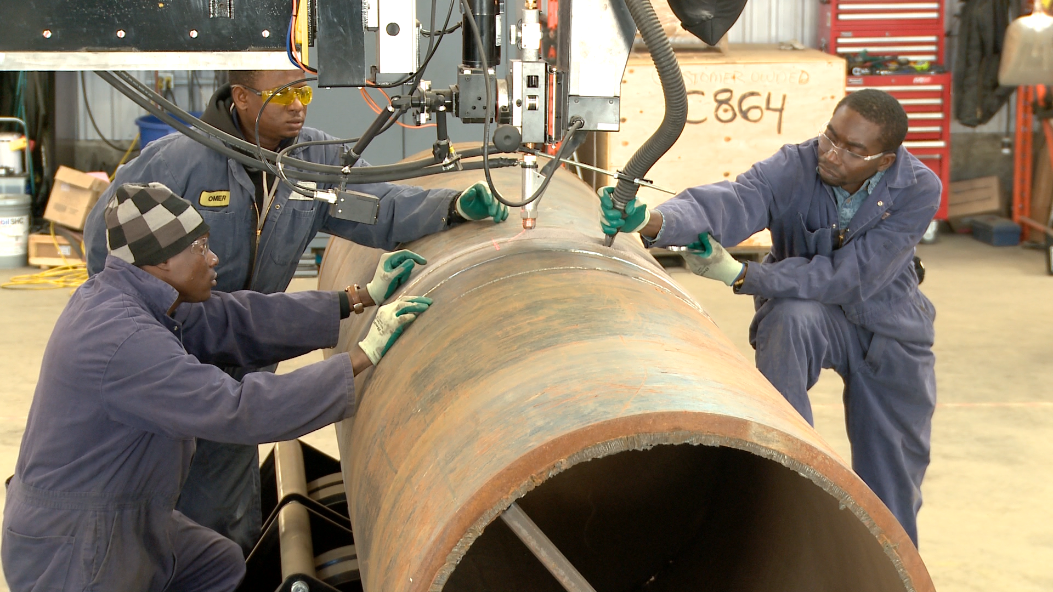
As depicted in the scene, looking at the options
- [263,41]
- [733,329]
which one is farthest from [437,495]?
[733,329]

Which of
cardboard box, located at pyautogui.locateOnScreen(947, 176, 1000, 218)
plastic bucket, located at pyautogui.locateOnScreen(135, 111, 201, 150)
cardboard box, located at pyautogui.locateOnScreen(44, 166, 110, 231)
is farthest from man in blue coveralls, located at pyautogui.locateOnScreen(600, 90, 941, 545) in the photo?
cardboard box, located at pyautogui.locateOnScreen(947, 176, 1000, 218)

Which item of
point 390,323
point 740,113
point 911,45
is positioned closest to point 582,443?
point 390,323

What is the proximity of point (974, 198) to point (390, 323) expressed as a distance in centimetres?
767

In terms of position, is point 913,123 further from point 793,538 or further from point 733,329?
point 793,538

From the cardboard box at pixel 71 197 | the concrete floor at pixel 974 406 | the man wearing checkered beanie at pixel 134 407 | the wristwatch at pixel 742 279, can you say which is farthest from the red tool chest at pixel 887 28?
the man wearing checkered beanie at pixel 134 407

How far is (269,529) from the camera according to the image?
288cm

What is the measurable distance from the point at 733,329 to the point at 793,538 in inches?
156

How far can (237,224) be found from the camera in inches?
116

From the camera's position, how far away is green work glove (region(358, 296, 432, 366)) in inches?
86.5

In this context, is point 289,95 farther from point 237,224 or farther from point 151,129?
point 151,129

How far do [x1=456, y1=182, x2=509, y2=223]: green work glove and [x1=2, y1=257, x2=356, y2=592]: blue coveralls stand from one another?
0.62 metres

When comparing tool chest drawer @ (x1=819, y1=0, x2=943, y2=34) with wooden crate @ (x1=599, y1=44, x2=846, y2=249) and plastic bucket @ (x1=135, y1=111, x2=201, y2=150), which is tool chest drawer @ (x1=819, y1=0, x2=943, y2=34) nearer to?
wooden crate @ (x1=599, y1=44, x2=846, y2=249)

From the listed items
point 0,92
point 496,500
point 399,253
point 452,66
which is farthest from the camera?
point 0,92

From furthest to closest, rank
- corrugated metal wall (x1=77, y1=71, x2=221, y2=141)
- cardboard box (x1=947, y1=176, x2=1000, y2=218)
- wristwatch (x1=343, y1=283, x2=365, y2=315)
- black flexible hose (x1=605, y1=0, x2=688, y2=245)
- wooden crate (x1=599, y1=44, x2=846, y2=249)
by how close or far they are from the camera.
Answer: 1. cardboard box (x1=947, y1=176, x2=1000, y2=218)
2. corrugated metal wall (x1=77, y1=71, x2=221, y2=141)
3. wooden crate (x1=599, y1=44, x2=846, y2=249)
4. wristwatch (x1=343, y1=283, x2=365, y2=315)
5. black flexible hose (x1=605, y1=0, x2=688, y2=245)
